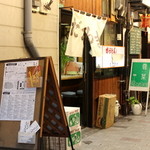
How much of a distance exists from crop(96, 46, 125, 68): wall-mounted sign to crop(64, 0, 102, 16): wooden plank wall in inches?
39.7

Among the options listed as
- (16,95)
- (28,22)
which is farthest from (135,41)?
(16,95)

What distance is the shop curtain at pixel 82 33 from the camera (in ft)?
23.1

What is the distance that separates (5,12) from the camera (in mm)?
5375

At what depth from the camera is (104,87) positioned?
9.05 metres

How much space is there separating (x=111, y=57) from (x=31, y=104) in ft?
16.7

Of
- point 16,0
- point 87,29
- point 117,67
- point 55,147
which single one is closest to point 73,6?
point 87,29

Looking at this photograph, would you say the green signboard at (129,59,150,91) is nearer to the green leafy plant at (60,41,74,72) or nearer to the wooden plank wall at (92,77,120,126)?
the wooden plank wall at (92,77,120,126)

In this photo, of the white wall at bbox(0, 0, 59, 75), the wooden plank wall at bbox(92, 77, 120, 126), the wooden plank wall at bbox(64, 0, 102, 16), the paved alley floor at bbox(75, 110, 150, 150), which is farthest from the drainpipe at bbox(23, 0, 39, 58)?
the wooden plank wall at bbox(92, 77, 120, 126)

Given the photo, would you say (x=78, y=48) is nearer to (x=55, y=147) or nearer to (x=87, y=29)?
(x=87, y=29)

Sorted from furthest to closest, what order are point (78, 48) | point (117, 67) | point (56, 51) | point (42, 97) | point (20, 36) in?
1. point (117, 67)
2. point (78, 48)
3. point (56, 51)
4. point (20, 36)
5. point (42, 97)

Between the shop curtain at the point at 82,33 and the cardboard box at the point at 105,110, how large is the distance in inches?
46.1

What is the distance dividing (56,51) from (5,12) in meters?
1.55

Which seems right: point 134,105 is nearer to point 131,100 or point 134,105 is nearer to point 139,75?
point 131,100

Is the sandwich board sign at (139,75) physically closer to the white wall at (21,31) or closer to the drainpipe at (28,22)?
the white wall at (21,31)
